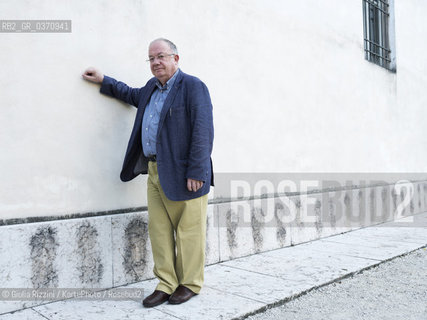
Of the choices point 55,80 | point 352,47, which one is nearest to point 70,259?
point 55,80

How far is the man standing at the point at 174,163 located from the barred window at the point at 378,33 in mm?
5004

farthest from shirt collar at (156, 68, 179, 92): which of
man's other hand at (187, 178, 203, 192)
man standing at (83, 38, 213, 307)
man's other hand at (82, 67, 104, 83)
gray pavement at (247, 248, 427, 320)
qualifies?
gray pavement at (247, 248, 427, 320)

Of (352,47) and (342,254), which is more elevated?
(352,47)

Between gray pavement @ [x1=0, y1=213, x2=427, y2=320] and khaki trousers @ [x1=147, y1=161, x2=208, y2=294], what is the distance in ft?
0.60

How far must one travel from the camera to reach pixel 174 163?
2945 millimetres

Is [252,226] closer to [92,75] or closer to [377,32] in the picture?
[92,75]

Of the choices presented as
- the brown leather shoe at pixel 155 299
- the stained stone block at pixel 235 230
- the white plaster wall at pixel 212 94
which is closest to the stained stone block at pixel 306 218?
the white plaster wall at pixel 212 94

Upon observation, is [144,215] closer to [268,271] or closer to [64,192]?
[64,192]

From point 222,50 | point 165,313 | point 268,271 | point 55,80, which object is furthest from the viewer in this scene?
point 222,50

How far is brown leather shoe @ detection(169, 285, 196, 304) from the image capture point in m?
2.91

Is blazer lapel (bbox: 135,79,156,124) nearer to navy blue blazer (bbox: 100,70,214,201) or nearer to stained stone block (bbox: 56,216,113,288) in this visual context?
navy blue blazer (bbox: 100,70,214,201)

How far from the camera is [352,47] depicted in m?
6.29

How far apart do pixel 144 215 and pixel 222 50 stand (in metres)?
1.87

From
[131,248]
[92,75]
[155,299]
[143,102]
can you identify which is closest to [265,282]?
[155,299]
